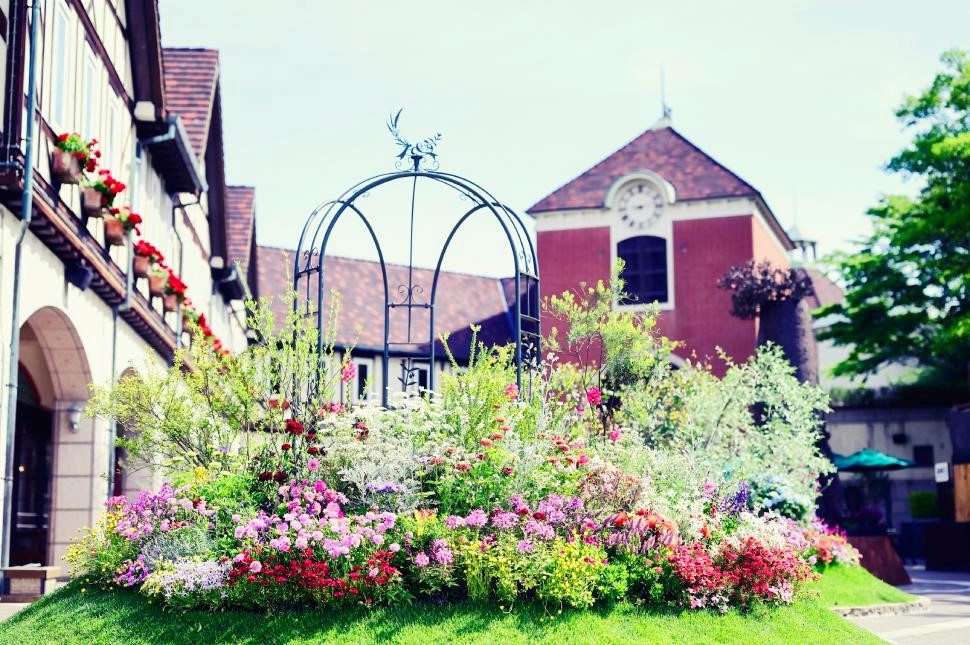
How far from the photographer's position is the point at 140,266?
1680 centimetres

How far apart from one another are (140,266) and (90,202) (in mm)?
2788

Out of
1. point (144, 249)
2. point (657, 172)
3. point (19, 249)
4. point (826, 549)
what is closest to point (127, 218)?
point (144, 249)

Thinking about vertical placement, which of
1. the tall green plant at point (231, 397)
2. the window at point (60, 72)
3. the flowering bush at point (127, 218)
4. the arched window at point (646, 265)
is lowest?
the tall green plant at point (231, 397)

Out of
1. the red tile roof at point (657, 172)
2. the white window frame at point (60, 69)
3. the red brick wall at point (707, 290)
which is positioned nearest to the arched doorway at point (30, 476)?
the white window frame at point (60, 69)

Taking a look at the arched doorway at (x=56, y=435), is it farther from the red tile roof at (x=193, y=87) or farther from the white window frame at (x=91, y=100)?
the red tile roof at (x=193, y=87)

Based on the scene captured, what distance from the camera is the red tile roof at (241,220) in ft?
93.0

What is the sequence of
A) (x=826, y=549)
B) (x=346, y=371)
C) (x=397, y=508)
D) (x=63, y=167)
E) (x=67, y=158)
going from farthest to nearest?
(x=826, y=549)
(x=67, y=158)
(x=63, y=167)
(x=346, y=371)
(x=397, y=508)

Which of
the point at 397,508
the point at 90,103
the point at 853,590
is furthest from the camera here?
the point at 90,103

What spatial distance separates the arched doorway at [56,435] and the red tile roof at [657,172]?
71.0 feet

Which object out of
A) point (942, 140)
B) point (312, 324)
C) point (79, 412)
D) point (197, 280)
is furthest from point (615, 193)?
point (312, 324)

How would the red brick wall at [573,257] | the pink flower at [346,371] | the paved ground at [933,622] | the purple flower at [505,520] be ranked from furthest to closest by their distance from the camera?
the red brick wall at [573,257]
the paved ground at [933,622]
the pink flower at [346,371]
the purple flower at [505,520]

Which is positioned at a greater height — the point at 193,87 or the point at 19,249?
the point at 193,87

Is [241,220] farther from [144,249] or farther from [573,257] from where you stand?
[144,249]

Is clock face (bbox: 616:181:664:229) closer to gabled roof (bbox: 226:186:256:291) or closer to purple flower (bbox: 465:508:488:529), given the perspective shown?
gabled roof (bbox: 226:186:256:291)
